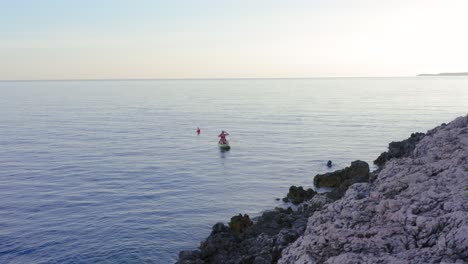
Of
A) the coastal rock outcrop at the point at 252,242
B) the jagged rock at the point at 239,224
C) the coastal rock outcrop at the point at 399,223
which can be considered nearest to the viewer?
the coastal rock outcrop at the point at 399,223

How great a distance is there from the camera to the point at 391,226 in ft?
44.6

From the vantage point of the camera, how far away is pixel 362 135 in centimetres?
7475

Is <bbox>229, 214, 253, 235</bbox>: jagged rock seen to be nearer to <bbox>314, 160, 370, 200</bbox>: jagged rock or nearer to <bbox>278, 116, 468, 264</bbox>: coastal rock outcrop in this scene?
<bbox>278, 116, 468, 264</bbox>: coastal rock outcrop

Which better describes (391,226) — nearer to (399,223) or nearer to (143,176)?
(399,223)

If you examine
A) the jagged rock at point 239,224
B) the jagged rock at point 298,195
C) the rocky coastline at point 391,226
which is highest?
the rocky coastline at point 391,226

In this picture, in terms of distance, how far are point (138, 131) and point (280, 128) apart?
2853 centimetres

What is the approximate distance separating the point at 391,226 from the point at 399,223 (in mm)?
328

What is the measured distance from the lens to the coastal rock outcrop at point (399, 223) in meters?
11.9

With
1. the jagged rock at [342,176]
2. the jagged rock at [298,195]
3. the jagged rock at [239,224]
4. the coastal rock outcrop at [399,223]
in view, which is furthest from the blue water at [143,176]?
the coastal rock outcrop at [399,223]

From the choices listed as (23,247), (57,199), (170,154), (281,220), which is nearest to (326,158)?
(170,154)

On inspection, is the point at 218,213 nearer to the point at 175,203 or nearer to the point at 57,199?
the point at 175,203

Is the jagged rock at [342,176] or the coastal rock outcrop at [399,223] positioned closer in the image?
the coastal rock outcrop at [399,223]

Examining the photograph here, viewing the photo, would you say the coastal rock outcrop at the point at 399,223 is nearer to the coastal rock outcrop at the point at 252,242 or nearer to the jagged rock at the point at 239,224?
the coastal rock outcrop at the point at 252,242

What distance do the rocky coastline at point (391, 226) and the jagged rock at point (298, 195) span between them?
12.3 meters
